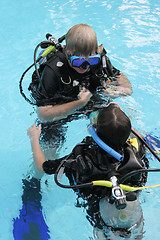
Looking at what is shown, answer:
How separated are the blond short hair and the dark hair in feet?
2.73

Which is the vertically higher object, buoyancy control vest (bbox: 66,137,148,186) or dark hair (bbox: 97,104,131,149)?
dark hair (bbox: 97,104,131,149)

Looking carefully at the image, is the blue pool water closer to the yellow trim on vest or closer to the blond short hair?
the yellow trim on vest

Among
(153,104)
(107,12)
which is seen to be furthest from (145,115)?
(107,12)

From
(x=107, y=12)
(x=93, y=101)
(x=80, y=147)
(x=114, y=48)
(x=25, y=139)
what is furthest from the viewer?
(x=107, y=12)

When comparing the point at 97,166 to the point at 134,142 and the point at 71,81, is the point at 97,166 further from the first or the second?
the point at 71,81

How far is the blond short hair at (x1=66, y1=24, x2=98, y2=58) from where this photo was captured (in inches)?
84.5

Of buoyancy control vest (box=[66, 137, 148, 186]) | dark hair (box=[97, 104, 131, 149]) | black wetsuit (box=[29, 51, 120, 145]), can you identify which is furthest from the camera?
black wetsuit (box=[29, 51, 120, 145])

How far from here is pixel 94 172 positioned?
5.40ft

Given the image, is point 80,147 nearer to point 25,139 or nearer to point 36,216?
point 36,216

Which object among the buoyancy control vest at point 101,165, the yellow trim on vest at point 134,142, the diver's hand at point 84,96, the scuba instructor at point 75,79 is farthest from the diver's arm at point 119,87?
the buoyancy control vest at point 101,165

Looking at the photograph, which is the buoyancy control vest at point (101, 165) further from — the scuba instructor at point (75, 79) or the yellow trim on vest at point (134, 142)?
the scuba instructor at point (75, 79)

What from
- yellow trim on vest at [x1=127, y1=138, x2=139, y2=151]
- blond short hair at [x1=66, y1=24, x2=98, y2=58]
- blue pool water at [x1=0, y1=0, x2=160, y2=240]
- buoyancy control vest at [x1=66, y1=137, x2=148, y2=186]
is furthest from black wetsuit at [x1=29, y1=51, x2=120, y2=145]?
buoyancy control vest at [x1=66, y1=137, x2=148, y2=186]

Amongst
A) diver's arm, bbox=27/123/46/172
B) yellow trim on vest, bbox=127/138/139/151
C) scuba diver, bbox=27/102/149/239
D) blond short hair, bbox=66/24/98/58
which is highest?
blond short hair, bbox=66/24/98/58

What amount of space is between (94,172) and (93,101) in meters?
1.26
